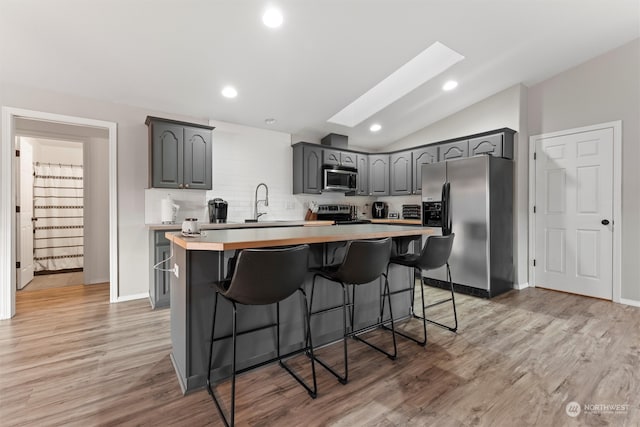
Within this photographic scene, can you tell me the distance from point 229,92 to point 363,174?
2.87m

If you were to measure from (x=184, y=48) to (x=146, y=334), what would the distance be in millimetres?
2657

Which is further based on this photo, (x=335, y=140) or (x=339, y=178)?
(x=335, y=140)

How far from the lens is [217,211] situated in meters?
3.85

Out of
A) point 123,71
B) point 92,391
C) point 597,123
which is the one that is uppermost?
point 123,71

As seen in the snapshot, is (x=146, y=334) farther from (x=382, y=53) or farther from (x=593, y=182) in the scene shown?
(x=593, y=182)

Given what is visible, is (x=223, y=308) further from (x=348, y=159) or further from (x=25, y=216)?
(x=25, y=216)

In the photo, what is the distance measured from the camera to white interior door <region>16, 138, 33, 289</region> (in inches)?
162

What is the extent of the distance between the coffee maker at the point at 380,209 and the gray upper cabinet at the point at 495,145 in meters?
2.02

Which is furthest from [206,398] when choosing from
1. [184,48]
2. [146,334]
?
[184,48]

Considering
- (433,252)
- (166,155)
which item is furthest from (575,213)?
(166,155)

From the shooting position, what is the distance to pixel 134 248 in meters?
3.62

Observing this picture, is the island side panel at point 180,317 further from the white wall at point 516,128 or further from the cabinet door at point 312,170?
the white wall at point 516,128

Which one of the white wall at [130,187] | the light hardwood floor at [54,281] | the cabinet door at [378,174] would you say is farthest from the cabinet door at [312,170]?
the light hardwood floor at [54,281]

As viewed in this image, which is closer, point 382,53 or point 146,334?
point 146,334
